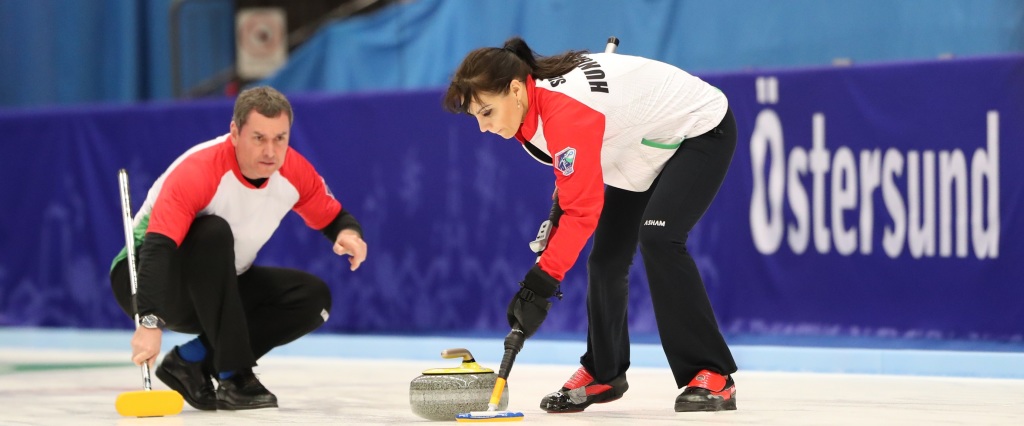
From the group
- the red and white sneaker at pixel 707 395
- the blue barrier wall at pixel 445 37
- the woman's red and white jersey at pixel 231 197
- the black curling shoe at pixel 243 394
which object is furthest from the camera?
the blue barrier wall at pixel 445 37

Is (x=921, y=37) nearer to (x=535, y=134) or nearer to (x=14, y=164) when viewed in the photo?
(x=535, y=134)

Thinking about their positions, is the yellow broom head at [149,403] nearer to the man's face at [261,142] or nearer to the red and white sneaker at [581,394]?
the man's face at [261,142]

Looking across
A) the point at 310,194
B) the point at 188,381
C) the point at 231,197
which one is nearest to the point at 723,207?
the point at 310,194

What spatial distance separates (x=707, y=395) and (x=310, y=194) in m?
1.36

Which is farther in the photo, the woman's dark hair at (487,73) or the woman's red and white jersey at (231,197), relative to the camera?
the woman's red and white jersey at (231,197)

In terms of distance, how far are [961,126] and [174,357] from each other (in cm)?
291

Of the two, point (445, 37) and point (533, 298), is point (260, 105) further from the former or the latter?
point (445, 37)

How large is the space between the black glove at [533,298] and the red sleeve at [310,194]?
3.44ft

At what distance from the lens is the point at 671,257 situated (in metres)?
3.36

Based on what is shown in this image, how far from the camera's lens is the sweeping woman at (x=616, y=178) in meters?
3.12

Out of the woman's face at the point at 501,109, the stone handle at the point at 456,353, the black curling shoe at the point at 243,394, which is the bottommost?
the black curling shoe at the point at 243,394

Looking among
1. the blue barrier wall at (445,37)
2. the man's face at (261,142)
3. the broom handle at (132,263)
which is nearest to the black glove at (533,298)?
the man's face at (261,142)

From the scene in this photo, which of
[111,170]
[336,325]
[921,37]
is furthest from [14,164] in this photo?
[921,37]

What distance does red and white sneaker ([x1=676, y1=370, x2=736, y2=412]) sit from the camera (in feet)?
11.0
